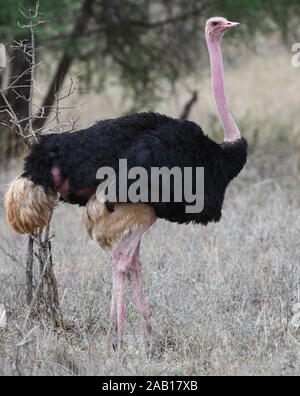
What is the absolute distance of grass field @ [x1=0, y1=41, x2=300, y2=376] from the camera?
360 centimetres

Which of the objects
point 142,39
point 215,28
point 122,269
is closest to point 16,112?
point 142,39

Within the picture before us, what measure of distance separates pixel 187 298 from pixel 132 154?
1.13 metres

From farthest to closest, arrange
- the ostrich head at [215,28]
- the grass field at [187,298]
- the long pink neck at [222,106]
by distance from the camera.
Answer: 1. the ostrich head at [215,28]
2. the long pink neck at [222,106]
3. the grass field at [187,298]

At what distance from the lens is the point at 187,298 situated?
178 inches

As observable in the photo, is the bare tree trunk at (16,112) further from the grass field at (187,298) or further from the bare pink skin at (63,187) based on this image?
the bare pink skin at (63,187)

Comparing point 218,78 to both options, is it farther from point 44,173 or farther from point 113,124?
point 44,173

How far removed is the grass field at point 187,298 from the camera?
11.8 ft

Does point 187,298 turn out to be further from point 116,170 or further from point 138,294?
point 116,170

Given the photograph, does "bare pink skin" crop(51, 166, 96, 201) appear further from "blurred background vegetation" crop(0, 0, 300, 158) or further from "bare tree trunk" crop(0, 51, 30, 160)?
"blurred background vegetation" crop(0, 0, 300, 158)

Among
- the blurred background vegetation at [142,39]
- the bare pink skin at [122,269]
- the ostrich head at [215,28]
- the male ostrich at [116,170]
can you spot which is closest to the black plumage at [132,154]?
the male ostrich at [116,170]

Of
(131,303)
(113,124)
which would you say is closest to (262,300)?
(131,303)

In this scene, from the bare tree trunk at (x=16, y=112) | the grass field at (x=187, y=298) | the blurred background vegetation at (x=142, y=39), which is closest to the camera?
the grass field at (x=187, y=298)
